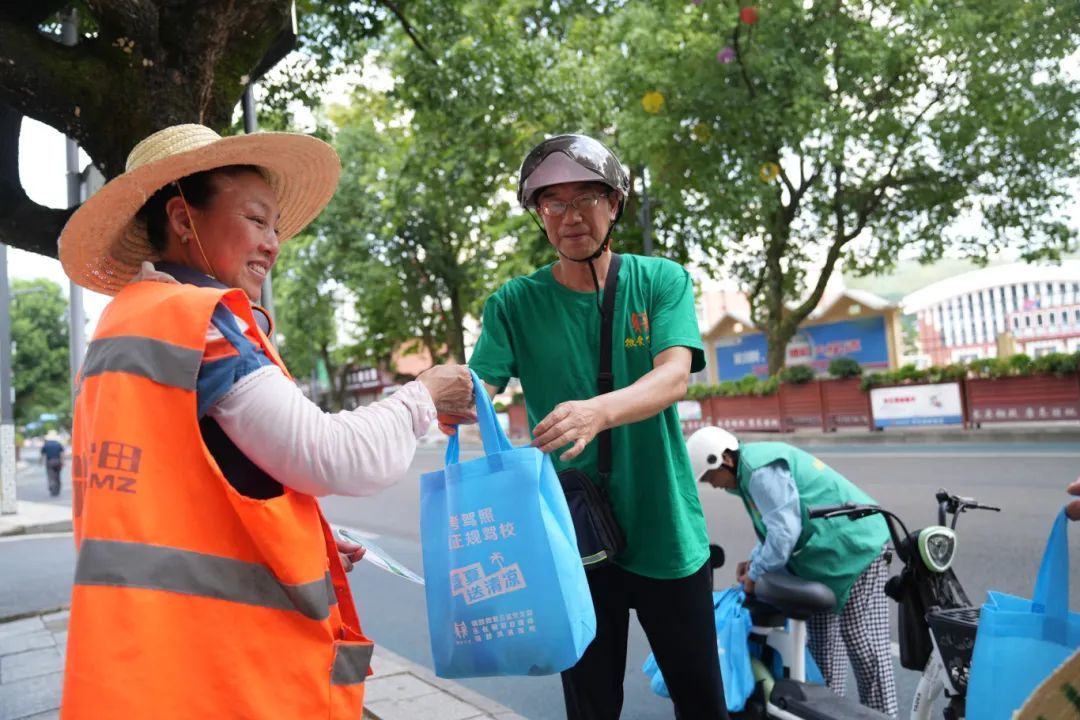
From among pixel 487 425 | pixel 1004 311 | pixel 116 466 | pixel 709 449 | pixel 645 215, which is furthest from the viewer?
pixel 1004 311

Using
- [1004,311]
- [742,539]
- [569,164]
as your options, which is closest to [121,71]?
[569,164]

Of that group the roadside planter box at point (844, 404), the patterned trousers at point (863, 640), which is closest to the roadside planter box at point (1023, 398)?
the roadside planter box at point (844, 404)

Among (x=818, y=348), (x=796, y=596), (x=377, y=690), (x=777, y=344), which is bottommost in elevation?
(x=377, y=690)

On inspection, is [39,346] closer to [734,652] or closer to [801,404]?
[801,404]

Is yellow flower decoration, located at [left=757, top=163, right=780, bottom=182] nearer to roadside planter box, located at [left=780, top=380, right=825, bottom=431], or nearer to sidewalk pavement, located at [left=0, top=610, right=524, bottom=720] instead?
roadside planter box, located at [left=780, top=380, right=825, bottom=431]

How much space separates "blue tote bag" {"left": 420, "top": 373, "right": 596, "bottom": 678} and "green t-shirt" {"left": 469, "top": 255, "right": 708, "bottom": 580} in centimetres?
46

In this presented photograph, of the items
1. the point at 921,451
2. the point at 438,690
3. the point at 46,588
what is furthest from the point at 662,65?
the point at 438,690

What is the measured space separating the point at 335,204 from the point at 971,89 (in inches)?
726

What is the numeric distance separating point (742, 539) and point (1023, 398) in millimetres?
12522

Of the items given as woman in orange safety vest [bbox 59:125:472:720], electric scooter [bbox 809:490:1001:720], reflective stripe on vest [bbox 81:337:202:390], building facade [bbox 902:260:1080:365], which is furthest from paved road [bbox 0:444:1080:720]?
building facade [bbox 902:260:1080:365]

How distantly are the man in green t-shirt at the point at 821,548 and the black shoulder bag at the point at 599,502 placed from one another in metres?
1.71

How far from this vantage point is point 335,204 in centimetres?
2806

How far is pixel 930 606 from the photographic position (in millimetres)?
2955

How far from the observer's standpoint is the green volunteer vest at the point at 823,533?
3717mm
